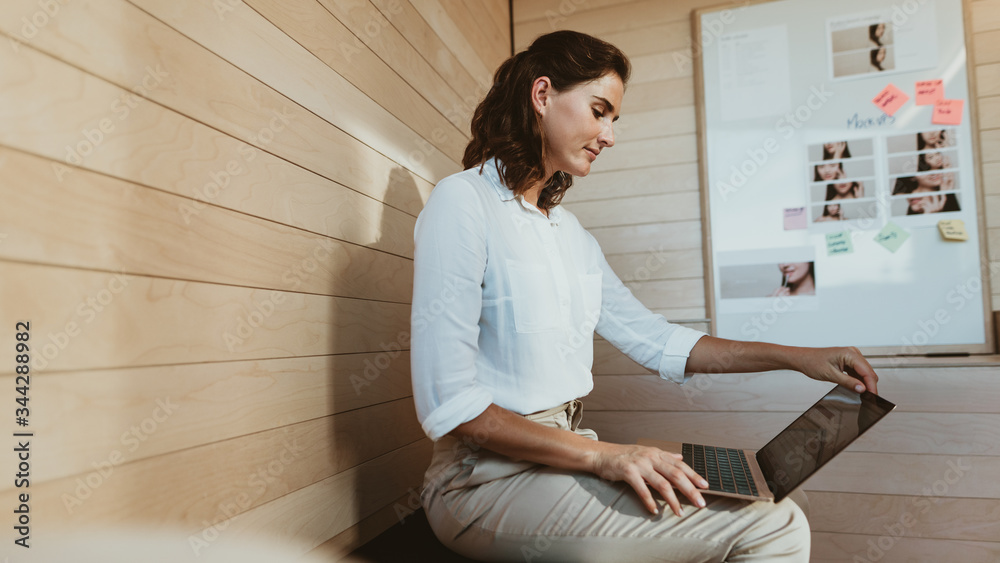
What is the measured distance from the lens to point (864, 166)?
1876mm

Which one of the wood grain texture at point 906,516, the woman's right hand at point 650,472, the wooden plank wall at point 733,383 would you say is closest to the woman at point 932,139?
the wooden plank wall at point 733,383

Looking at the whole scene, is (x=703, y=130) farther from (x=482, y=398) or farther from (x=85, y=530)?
(x=85, y=530)

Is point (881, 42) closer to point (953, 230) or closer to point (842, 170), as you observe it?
point (842, 170)

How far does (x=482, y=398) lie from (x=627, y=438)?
1008 millimetres

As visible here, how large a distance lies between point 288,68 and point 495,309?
47 cm

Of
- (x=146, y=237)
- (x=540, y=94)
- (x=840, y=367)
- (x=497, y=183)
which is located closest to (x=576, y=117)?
(x=540, y=94)

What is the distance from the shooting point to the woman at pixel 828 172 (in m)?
1.89

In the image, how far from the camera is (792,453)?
931mm

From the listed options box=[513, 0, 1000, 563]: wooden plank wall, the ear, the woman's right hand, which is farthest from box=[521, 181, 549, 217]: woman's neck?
box=[513, 0, 1000, 563]: wooden plank wall

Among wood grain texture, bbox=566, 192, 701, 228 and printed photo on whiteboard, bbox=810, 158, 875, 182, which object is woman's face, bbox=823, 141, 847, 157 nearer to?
printed photo on whiteboard, bbox=810, 158, 875, 182

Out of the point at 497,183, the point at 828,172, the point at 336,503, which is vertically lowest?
the point at 336,503

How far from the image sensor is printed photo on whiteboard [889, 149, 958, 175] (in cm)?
181

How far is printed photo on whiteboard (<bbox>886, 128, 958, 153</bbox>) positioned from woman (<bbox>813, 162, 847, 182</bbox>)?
0.14m

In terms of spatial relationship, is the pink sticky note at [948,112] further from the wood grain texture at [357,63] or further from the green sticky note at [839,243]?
the wood grain texture at [357,63]
